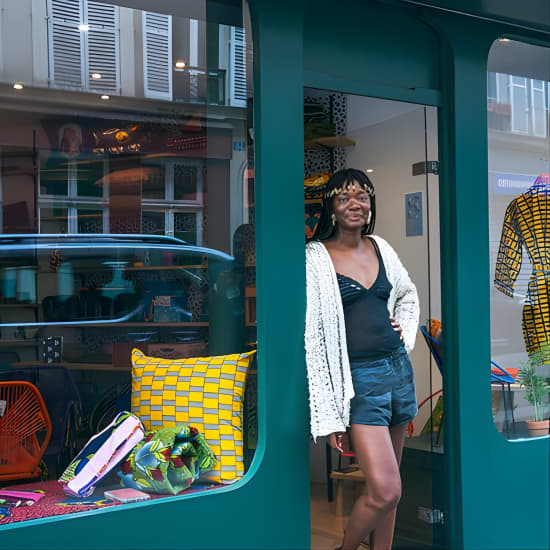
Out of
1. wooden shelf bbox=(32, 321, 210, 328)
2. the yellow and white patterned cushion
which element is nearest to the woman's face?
wooden shelf bbox=(32, 321, 210, 328)

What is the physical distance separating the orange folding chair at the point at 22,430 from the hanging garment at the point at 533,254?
7.69 ft

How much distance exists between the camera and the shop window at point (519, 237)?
387 cm

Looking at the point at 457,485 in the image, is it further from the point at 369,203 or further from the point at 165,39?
the point at 165,39

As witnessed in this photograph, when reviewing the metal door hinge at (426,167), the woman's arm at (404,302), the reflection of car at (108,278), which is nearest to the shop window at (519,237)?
the metal door hinge at (426,167)

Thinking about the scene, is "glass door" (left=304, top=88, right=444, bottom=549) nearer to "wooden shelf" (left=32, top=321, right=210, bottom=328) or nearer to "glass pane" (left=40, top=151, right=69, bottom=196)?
"wooden shelf" (left=32, top=321, right=210, bottom=328)

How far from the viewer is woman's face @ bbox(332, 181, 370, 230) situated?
321 cm

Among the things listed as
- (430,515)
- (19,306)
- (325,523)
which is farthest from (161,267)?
(430,515)

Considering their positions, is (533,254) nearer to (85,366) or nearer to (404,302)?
(404,302)

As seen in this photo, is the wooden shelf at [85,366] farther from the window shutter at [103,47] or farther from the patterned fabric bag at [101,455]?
the window shutter at [103,47]

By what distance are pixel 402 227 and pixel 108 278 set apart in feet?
4.53

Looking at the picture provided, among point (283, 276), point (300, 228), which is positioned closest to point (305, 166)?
point (300, 228)

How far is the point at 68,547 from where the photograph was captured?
265 cm

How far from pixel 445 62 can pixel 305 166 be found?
0.94 m

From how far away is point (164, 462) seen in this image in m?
2.81
